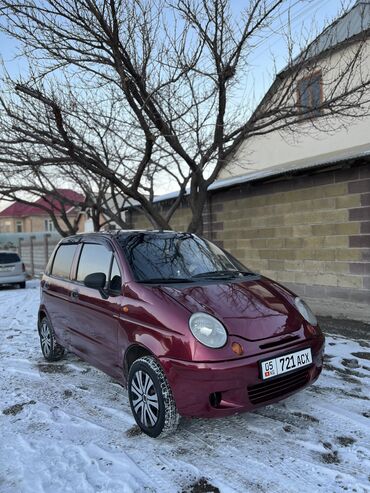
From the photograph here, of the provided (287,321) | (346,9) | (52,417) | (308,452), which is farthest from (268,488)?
(346,9)

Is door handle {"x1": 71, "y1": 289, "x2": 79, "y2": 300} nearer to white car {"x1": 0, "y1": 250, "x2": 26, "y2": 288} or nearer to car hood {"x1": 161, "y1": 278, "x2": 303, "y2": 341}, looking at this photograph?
car hood {"x1": 161, "y1": 278, "x2": 303, "y2": 341}

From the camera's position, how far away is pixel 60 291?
15.3ft

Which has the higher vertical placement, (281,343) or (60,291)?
(60,291)

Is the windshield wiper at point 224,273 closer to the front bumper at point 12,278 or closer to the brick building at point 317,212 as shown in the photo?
the brick building at point 317,212

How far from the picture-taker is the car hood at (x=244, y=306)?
2.95 meters

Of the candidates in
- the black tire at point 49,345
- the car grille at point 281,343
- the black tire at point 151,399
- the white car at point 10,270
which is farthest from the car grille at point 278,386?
the white car at point 10,270

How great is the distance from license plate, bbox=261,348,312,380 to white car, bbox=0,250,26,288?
12.2 meters

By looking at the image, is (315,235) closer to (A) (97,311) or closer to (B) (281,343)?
(B) (281,343)

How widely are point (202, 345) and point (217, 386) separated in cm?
29

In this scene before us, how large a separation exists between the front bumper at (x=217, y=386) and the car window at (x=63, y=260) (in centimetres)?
225

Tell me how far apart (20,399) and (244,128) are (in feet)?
16.6

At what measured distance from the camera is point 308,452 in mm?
2787

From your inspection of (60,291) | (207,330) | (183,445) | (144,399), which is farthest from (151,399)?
(60,291)

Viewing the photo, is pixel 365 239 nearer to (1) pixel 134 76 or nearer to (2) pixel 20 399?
(1) pixel 134 76
